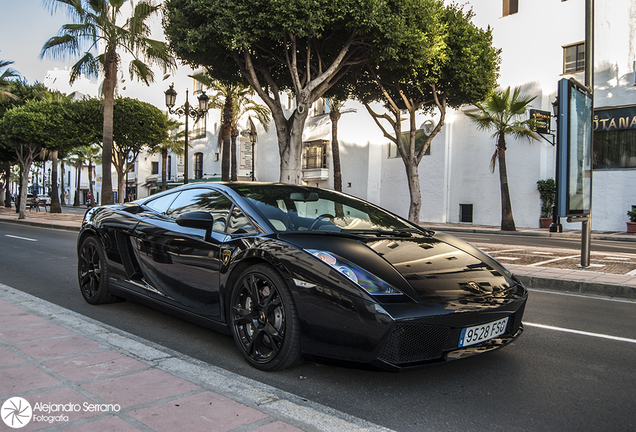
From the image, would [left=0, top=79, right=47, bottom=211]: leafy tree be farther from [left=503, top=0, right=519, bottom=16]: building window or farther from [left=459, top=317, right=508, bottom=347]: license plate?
[left=459, top=317, right=508, bottom=347]: license plate

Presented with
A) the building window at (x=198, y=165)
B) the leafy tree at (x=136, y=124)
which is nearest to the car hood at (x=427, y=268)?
the leafy tree at (x=136, y=124)

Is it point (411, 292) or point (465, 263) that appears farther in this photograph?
point (465, 263)

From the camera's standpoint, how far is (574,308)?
224 inches

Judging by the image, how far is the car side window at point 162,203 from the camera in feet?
14.7

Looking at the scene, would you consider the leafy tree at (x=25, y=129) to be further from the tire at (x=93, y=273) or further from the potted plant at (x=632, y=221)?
the potted plant at (x=632, y=221)

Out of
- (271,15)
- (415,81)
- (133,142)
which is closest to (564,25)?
(415,81)

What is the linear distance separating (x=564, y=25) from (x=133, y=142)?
2586cm

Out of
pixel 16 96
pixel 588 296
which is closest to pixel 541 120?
pixel 588 296

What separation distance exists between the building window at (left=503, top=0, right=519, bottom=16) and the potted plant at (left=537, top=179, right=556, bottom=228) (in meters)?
9.75

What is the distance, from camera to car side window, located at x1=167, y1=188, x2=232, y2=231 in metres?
3.75

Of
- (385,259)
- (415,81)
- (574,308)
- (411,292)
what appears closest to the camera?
(411,292)

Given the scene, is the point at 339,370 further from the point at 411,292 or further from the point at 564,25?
the point at 564,25

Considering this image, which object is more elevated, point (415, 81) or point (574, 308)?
point (415, 81)

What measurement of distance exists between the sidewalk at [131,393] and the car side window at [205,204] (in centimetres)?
105
